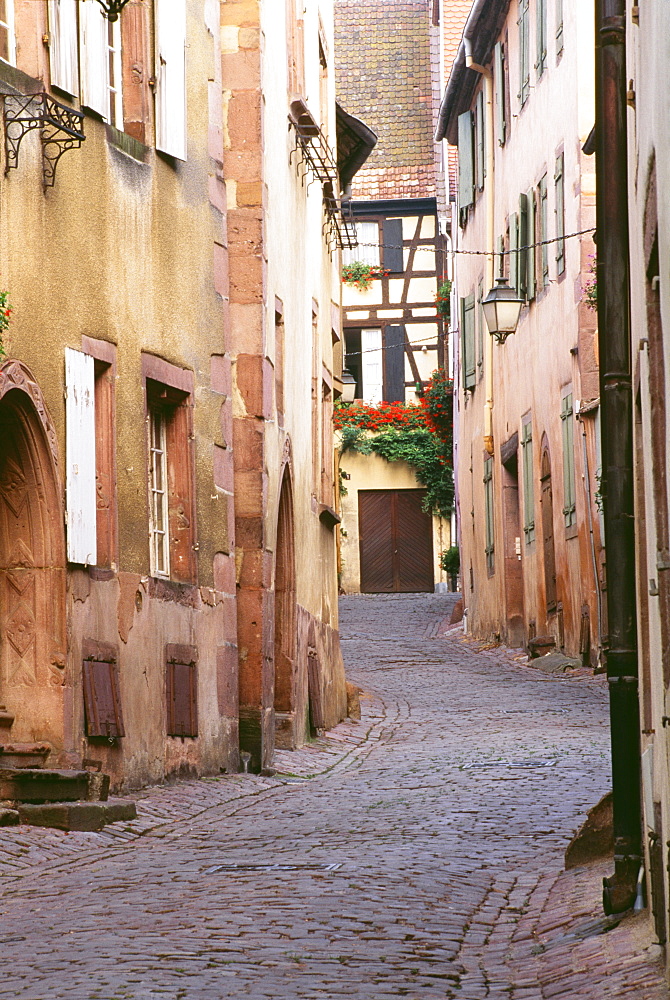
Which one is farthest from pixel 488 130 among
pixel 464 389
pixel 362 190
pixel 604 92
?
pixel 604 92

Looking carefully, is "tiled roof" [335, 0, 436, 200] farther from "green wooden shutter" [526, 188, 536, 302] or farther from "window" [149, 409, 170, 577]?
"window" [149, 409, 170, 577]

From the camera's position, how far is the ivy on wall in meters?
39.7

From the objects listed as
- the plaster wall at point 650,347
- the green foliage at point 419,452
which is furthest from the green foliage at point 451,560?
the plaster wall at point 650,347

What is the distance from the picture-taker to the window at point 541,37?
23.4 m

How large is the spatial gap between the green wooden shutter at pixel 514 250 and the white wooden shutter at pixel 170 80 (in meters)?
12.3

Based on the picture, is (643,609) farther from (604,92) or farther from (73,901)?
(73,901)

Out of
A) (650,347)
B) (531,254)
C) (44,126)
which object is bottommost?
(650,347)

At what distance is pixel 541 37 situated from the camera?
77.7ft

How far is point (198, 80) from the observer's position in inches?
536

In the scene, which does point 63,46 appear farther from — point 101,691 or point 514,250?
point 514,250

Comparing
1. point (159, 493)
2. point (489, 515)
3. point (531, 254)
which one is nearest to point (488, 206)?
point (531, 254)

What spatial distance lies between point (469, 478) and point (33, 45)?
22.4 m

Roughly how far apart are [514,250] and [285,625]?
10914 mm

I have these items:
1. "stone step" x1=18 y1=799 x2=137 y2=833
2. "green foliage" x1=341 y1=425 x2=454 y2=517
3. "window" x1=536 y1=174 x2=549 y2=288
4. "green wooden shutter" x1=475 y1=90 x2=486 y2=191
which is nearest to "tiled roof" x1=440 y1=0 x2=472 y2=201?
"green foliage" x1=341 y1=425 x2=454 y2=517
